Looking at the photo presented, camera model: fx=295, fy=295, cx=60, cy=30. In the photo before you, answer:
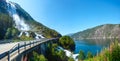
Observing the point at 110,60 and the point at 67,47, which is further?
the point at 67,47

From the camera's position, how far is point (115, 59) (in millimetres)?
25141

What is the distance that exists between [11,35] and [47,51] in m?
80.8

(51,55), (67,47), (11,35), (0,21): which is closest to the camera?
(51,55)

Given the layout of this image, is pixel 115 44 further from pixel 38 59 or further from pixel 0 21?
pixel 0 21

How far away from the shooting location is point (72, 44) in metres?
140

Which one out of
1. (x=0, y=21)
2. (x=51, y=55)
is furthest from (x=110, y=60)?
(x=0, y=21)

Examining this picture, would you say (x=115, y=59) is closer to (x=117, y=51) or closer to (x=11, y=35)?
(x=117, y=51)

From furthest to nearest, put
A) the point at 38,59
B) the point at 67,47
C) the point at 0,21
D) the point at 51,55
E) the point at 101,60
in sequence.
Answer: the point at 0,21 < the point at 67,47 < the point at 51,55 < the point at 38,59 < the point at 101,60

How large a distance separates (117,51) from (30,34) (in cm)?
16585

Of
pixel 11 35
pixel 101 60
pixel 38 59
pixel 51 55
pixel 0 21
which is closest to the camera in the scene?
pixel 101 60

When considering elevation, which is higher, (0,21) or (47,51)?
(0,21)

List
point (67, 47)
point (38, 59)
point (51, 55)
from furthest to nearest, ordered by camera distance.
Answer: point (67, 47), point (51, 55), point (38, 59)

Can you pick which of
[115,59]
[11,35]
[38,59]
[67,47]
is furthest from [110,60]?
[11,35]

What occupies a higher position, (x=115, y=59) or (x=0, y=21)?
(x=0, y=21)
